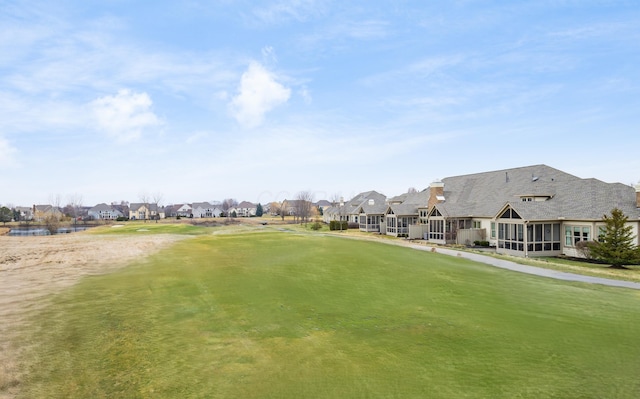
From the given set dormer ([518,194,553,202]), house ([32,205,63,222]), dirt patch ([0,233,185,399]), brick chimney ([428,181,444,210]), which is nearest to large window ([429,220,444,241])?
brick chimney ([428,181,444,210])

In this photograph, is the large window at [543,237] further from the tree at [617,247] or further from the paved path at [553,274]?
the paved path at [553,274]

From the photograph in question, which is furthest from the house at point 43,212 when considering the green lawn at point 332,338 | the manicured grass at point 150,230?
the green lawn at point 332,338

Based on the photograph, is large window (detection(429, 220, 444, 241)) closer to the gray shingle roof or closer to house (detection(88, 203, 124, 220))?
the gray shingle roof

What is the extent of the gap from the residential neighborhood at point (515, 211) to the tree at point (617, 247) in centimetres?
176

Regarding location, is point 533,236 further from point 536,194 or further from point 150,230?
point 150,230

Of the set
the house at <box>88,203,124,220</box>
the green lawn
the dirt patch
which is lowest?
the green lawn

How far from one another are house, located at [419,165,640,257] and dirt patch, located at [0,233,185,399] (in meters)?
35.1

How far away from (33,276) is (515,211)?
3956 centimetres

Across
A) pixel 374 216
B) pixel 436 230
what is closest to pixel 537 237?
pixel 436 230

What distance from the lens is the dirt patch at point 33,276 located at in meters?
9.71

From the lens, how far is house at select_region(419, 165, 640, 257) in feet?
113

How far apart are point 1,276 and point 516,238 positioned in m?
41.6

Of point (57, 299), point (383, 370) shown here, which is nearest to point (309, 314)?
point (383, 370)

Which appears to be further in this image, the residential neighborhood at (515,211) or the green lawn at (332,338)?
the residential neighborhood at (515,211)
